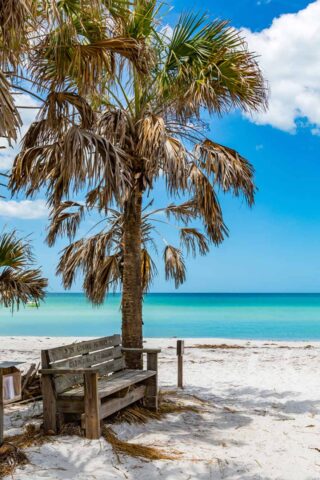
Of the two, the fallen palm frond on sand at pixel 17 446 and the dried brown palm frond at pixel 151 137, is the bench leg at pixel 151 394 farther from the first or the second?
the dried brown palm frond at pixel 151 137

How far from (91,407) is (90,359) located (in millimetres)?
1031

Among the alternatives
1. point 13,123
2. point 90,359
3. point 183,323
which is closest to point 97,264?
point 90,359

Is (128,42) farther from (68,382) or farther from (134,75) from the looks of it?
(68,382)

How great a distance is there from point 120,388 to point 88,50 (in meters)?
3.59

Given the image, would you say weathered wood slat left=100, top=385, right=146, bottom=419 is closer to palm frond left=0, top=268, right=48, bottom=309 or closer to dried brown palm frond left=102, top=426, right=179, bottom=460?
dried brown palm frond left=102, top=426, right=179, bottom=460

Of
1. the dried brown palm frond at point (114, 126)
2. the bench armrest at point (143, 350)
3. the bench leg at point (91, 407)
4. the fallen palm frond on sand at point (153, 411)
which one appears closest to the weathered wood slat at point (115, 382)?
the bench leg at point (91, 407)

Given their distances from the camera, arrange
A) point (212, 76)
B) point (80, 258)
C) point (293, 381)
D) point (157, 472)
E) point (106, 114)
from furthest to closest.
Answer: point (293, 381) → point (80, 258) → point (212, 76) → point (106, 114) → point (157, 472)

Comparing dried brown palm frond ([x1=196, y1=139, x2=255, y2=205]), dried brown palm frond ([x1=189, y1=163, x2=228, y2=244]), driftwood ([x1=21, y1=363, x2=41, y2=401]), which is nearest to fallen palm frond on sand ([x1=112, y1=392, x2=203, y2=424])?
driftwood ([x1=21, y1=363, x2=41, y2=401])

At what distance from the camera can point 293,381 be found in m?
9.48

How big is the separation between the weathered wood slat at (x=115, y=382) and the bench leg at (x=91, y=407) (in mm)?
123

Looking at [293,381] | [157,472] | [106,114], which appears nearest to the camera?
[157,472]

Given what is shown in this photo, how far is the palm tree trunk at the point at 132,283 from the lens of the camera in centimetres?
716

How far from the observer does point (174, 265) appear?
9828 millimetres

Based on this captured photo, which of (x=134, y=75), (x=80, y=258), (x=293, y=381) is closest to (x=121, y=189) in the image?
(x=134, y=75)
